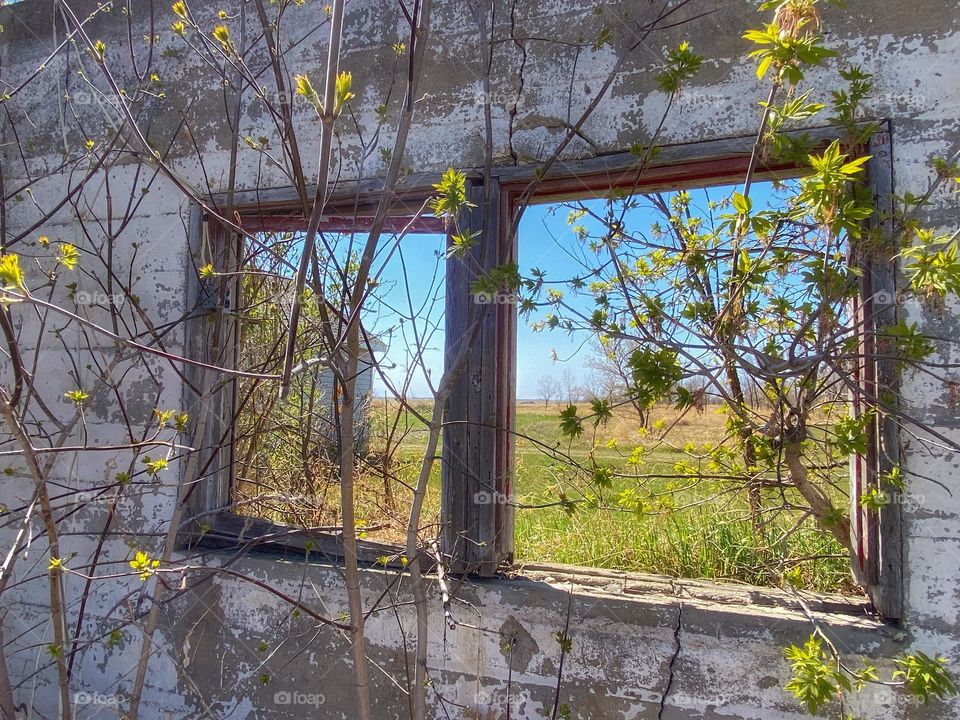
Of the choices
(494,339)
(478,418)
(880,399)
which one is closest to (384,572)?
(478,418)

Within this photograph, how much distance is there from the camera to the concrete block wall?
1.93 meters

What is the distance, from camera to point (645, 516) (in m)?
2.27

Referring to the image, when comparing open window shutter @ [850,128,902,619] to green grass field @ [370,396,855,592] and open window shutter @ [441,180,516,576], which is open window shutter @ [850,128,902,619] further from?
open window shutter @ [441,180,516,576]

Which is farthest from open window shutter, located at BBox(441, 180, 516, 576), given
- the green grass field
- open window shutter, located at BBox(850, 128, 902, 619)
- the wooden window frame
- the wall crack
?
open window shutter, located at BBox(850, 128, 902, 619)

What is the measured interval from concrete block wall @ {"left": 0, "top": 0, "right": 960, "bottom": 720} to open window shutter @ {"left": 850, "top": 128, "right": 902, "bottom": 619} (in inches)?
1.8

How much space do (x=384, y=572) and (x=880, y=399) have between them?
5.25 ft

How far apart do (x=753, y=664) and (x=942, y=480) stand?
73 cm

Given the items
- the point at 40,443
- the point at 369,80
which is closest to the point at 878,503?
the point at 369,80

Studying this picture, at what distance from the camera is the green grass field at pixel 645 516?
2.21m

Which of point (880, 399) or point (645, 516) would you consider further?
point (645, 516)

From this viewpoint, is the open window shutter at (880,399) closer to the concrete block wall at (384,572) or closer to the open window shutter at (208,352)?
the concrete block wall at (384,572)

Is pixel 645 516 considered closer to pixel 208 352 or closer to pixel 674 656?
pixel 674 656

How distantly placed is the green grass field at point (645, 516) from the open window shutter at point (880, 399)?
22 centimetres

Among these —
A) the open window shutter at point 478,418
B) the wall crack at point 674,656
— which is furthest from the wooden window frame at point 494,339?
the wall crack at point 674,656
